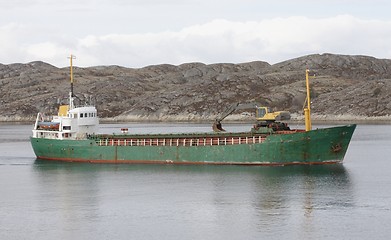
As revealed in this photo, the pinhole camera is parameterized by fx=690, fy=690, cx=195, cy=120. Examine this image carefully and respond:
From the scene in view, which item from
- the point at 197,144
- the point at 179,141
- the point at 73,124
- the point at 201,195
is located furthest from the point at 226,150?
the point at 73,124

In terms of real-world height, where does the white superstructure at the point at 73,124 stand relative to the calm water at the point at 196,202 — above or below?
above

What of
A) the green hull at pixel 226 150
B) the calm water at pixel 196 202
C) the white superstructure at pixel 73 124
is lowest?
the calm water at pixel 196 202

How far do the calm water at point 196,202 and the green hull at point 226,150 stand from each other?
4.92 ft

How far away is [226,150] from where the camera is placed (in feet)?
257

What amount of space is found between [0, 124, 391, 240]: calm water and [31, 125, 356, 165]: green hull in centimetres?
150

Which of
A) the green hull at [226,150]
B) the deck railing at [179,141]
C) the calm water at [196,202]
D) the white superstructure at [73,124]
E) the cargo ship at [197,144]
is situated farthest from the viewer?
the white superstructure at [73,124]

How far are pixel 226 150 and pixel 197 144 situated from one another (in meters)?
3.93

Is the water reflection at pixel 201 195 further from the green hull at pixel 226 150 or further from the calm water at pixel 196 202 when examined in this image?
the green hull at pixel 226 150

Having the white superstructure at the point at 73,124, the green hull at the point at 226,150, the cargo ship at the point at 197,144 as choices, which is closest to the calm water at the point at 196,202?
the green hull at the point at 226,150

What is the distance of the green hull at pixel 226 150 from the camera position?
2943 inches

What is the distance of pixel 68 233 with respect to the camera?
47000 mm

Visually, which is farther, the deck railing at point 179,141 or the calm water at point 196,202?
the deck railing at point 179,141

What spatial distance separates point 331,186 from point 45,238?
1132 inches

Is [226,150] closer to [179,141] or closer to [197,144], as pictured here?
[197,144]
